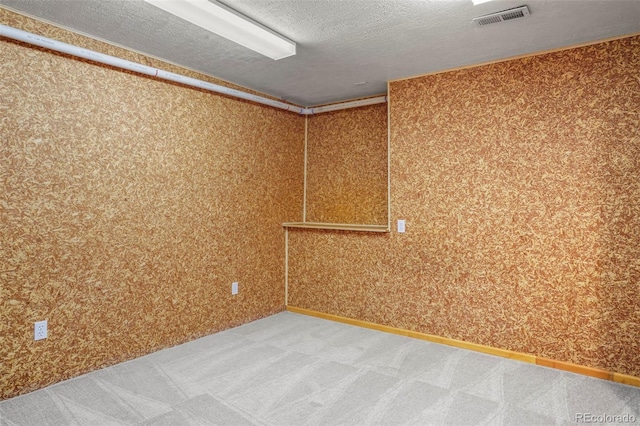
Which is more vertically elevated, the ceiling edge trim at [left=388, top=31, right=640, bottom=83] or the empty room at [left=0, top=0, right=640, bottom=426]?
the ceiling edge trim at [left=388, top=31, right=640, bottom=83]

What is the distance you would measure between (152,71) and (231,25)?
1.00 metres

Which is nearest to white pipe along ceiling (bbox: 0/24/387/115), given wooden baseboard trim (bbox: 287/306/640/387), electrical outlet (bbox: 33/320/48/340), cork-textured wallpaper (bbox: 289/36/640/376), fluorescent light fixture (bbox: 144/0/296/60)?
fluorescent light fixture (bbox: 144/0/296/60)

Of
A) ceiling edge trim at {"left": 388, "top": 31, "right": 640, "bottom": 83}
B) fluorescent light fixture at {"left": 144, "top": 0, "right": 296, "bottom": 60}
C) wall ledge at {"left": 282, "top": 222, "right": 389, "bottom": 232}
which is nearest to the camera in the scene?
fluorescent light fixture at {"left": 144, "top": 0, "right": 296, "bottom": 60}

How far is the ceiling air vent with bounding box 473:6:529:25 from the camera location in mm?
2213

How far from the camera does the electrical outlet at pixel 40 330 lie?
240 centimetres

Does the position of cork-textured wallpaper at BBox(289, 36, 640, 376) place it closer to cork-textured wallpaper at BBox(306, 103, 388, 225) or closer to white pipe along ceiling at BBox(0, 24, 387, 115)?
cork-textured wallpaper at BBox(306, 103, 388, 225)

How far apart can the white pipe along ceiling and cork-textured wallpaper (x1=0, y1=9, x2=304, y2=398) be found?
8 centimetres

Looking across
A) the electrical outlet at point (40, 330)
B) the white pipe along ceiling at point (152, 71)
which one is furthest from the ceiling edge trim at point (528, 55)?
the electrical outlet at point (40, 330)

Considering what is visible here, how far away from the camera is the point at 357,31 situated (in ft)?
8.16

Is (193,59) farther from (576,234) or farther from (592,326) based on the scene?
(592,326)

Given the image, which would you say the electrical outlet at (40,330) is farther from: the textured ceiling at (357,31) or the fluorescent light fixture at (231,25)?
the fluorescent light fixture at (231,25)

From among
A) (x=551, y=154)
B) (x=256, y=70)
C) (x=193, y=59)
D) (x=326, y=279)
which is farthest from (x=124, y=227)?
(x=551, y=154)

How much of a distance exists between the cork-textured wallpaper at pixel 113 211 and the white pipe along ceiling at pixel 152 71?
0.08m

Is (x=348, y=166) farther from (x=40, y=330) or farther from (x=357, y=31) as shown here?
(x=40, y=330)
